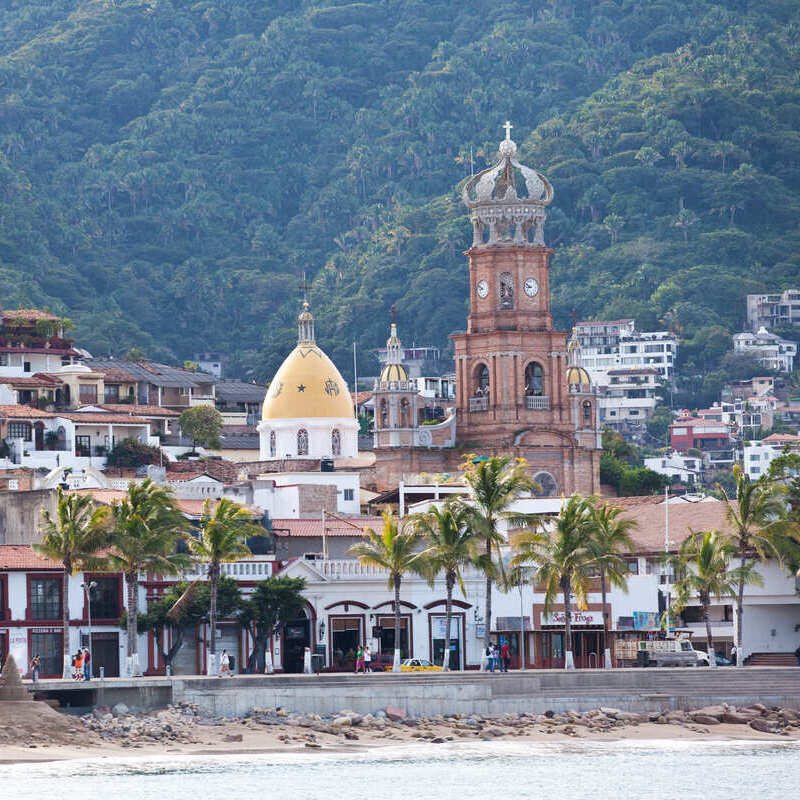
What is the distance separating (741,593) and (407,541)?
14.3 metres

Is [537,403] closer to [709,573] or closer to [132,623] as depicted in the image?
[709,573]

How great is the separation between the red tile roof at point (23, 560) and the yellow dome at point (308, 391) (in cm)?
7410

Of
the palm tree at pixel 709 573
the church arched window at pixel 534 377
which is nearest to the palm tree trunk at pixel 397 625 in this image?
the palm tree at pixel 709 573

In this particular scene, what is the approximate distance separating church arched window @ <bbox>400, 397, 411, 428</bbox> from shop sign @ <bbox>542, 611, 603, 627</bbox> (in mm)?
60403

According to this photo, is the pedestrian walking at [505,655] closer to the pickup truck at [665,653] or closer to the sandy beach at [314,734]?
the pickup truck at [665,653]

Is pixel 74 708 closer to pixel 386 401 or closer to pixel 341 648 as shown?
pixel 341 648

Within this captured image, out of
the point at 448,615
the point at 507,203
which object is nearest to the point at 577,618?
the point at 448,615

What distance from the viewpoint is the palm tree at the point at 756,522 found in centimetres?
10512

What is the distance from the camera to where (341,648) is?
108 m

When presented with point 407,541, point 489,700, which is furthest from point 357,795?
point 407,541

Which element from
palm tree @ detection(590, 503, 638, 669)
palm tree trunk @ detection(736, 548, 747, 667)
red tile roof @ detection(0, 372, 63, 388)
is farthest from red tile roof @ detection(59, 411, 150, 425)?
palm tree trunk @ detection(736, 548, 747, 667)

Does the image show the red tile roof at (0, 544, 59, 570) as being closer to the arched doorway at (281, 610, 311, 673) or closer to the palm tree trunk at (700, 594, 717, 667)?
the arched doorway at (281, 610, 311, 673)

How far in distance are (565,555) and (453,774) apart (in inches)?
792

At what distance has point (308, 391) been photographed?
178125 mm
